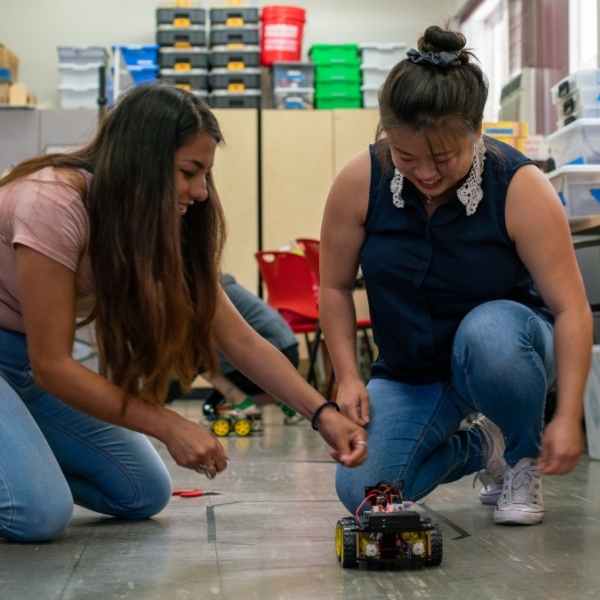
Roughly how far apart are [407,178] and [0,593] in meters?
1.01

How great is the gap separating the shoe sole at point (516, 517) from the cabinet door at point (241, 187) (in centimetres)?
501

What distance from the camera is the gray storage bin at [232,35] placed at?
690cm

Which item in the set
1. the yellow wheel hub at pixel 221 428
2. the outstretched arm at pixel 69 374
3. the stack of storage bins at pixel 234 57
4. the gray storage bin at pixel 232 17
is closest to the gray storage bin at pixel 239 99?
the stack of storage bins at pixel 234 57

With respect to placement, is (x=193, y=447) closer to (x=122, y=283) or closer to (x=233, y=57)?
(x=122, y=283)

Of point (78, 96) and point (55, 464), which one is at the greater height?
point (78, 96)

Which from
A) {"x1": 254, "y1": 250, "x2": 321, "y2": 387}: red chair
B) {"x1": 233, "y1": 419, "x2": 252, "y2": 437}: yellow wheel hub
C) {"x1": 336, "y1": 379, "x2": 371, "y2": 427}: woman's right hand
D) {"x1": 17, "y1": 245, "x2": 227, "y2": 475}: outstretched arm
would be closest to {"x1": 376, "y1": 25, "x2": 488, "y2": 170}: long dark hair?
{"x1": 336, "y1": 379, "x2": 371, "y2": 427}: woman's right hand

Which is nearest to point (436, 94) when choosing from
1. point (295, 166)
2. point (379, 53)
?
point (295, 166)

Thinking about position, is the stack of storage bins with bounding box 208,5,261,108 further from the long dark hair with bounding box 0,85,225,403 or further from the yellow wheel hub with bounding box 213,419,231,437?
the long dark hair with bounding box 0,85,225,403

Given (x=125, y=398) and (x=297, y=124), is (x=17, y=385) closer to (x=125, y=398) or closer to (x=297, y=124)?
(x=125, y=398)

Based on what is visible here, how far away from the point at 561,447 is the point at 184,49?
19.6 feet

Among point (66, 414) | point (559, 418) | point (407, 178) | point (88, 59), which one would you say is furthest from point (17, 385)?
point (88, 59)

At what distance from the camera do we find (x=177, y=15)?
6992 millimetres

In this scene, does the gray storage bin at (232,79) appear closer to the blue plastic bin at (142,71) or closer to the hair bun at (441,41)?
the blue plastic bin at (142,71)

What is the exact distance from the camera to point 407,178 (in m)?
1.79
